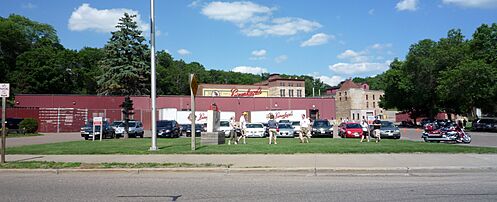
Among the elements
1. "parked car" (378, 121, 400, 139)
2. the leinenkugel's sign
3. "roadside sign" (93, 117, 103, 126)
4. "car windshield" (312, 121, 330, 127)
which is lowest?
"parked car" (378, 121, 400, 139)

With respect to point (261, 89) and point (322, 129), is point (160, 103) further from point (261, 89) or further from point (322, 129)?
point (261, 89)

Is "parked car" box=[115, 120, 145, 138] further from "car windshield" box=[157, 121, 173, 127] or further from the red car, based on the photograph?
the red car

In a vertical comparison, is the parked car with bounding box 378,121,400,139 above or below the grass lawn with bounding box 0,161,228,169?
above

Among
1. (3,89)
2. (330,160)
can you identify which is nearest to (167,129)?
(3,89)

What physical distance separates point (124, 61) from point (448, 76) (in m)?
38.9

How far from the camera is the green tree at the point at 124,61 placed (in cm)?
3147

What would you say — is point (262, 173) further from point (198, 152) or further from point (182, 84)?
Answer: point (182, 84)

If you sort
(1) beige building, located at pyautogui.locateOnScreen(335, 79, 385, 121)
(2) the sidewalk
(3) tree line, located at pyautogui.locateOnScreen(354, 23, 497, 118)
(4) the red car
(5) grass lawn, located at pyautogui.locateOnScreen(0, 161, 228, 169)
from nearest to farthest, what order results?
(2) the sidewalk → (5) grass lawn, located at pyautogui.locateOnScreen(0, 161, 228, 169) → (4) the red car → (3) tree line, located at pyautogui.locateOnScreen(354, 23, 497, 118) → (1) beige building, located at pyautogui.locateOnScreen(335, 79, 385, 121)

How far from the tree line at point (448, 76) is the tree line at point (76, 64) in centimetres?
3508

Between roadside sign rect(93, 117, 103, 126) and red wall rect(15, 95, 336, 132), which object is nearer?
roadside sign rect(93, 117, 103, 126)

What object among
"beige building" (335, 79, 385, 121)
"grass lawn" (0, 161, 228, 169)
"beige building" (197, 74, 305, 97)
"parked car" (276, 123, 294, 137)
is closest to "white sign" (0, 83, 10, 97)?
"grass lawn" (0, 161, 228, 169)

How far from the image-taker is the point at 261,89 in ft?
343

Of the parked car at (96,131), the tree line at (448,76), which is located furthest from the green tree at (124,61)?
the tree line at (448,76)

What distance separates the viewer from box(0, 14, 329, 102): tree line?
1251 inches
